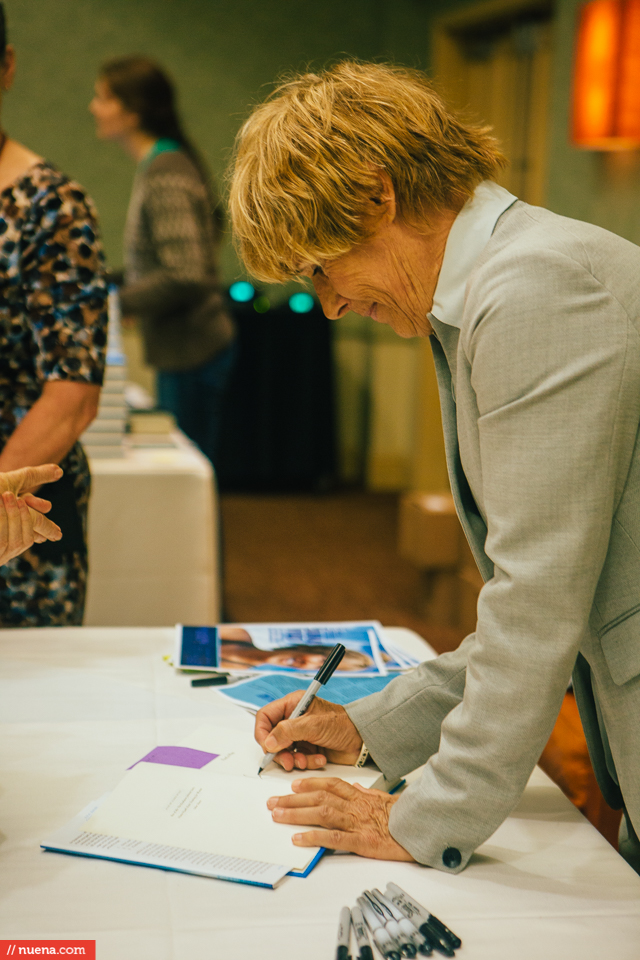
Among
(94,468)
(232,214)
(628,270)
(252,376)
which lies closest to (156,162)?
(94,468)

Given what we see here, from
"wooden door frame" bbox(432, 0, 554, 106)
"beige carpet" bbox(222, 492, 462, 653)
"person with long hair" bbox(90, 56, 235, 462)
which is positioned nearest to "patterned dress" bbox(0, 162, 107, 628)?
"person with long hair" bbox(90, 56, 235, 462)

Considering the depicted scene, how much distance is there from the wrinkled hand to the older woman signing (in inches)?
12.6

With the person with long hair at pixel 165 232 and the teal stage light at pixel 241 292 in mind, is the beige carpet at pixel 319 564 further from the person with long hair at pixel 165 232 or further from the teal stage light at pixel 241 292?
the teal stage light at pixel 241 292

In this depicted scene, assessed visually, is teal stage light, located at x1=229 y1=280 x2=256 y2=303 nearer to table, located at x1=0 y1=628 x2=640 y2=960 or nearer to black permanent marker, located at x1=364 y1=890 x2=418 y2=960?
table, located at x1=0 y1=628 x2=640 y2=960

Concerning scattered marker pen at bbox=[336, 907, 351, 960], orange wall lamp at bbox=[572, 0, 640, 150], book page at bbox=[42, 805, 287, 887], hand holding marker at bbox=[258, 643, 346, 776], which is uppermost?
orange wall lamp at bbox=[572, 0, 640, 150]

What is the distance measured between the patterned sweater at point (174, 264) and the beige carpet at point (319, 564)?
106 centimetres

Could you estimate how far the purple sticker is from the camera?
1.01m

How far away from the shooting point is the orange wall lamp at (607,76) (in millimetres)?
3338

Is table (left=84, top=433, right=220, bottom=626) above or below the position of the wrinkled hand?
below

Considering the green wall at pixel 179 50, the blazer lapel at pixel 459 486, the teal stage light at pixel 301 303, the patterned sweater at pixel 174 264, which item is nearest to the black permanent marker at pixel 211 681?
the blazer lapel at pixel 459 486

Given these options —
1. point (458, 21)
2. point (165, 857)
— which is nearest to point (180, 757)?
point (165, 857)

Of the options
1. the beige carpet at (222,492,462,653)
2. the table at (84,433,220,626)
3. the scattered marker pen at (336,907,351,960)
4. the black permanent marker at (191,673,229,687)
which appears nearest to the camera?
the scattered marker pen at (336,907,351,960)

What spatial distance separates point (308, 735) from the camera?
1.01 metres

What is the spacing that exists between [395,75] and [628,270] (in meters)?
0.32
